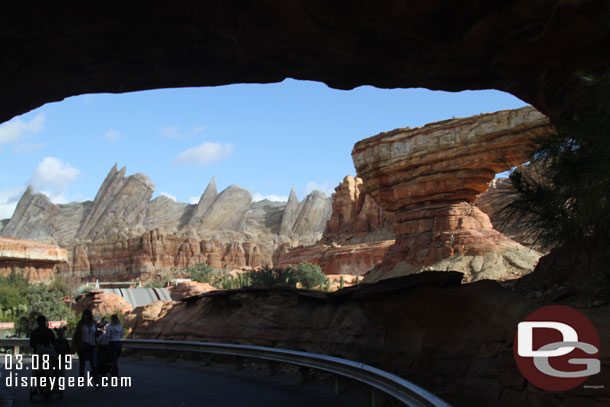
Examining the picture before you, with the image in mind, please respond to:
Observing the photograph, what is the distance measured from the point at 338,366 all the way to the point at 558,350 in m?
3.76

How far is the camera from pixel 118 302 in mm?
34656

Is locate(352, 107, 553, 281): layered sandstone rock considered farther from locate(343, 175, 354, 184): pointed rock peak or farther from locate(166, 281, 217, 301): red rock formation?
locate(343, 175, 354, 184): pointed rock peak

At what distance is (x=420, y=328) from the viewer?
1088cm

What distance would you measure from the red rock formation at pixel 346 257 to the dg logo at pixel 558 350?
5428cm

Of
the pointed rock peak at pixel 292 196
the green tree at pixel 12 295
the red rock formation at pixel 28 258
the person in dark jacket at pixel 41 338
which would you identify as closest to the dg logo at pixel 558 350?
the person in dark jacket at pixel 41 338

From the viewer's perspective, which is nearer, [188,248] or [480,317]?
[480,317]

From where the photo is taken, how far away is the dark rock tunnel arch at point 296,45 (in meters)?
9.99

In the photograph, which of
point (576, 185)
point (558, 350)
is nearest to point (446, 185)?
point (576, 185)

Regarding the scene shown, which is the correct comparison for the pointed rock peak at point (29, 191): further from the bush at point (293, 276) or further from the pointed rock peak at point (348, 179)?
the bush at point (293, 276)

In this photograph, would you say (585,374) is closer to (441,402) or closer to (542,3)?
(441,402)

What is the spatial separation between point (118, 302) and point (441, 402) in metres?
31.7

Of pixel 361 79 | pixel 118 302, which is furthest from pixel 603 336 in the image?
pixel 118 302

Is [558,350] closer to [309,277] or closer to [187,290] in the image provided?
[187,290]

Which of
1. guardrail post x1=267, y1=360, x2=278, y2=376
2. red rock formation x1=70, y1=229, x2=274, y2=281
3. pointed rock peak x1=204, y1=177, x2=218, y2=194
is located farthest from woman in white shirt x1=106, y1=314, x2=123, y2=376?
pointed rock peak x1=204, y1=177, x2=218, y2=194
